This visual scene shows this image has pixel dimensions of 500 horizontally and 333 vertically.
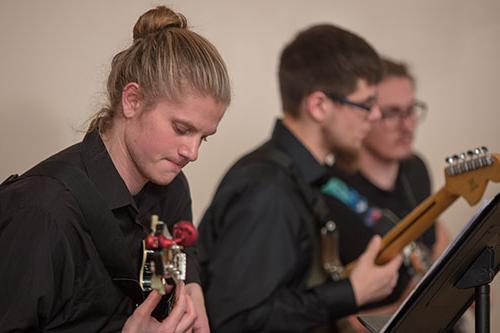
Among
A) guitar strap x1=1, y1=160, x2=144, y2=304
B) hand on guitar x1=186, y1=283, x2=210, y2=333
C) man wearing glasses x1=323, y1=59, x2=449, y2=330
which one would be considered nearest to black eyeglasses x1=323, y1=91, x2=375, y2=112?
man wearing glasses x1=323, y1=59, x2=449, y2=330

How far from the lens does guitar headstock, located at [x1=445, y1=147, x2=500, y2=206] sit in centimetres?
217

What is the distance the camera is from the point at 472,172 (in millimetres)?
2256

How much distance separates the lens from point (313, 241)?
2691mm

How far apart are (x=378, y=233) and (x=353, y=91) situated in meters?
0.58

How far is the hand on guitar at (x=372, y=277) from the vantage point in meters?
2.64

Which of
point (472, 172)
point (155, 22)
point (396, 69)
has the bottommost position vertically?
point (472, 172)

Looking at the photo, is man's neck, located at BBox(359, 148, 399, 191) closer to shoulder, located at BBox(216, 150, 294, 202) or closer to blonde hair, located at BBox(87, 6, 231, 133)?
shoulder, located at BBox(216, 150, 294, 202)

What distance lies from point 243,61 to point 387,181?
791mm

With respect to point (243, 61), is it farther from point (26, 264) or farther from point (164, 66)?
point (26, 264)

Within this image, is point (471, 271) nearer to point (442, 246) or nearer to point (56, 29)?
point (56, 29)

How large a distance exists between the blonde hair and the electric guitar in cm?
75

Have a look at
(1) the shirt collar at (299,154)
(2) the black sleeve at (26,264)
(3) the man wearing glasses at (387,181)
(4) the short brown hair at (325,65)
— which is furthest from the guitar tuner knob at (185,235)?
(3) the man wearing glasses at (387,181)

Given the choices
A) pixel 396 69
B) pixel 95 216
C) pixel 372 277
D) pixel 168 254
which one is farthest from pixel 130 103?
pixel 396 69

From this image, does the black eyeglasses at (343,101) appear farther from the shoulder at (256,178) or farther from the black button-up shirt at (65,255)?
the black button-up shirt at (65,255)
